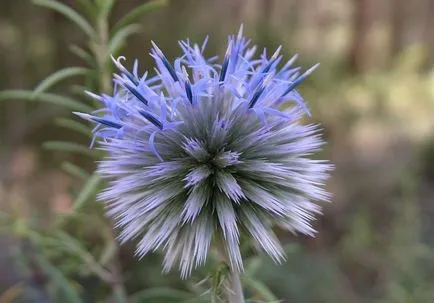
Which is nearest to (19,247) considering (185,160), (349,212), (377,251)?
(185,160)

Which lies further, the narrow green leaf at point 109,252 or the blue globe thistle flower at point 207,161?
the narrow green leaf at point 109,252

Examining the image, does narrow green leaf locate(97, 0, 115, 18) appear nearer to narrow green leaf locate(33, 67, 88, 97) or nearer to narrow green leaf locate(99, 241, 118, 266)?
narrow green leaf locate(33, 67, 88, 97)

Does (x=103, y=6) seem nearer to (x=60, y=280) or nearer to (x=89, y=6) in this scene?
(x=89, y=6)

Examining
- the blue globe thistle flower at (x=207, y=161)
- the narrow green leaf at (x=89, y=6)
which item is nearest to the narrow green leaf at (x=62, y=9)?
the narrow green leaf at (x=89, y=6)

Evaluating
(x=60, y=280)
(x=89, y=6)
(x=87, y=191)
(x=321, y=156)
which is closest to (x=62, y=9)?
(x=89, y=6)

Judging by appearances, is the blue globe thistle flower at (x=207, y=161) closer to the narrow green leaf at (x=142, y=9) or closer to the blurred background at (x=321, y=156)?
the narrow green leaf at (x=142, y=9)

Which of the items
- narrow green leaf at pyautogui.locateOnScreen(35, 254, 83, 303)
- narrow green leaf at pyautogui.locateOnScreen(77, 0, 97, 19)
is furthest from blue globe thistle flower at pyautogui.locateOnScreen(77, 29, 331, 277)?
narrow green leaf at pyautogui.locateOnScreen(35, 254, 83, 303)
